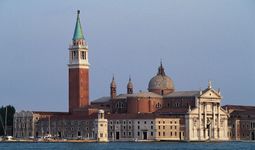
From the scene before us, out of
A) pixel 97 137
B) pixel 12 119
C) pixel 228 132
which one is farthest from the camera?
pixel 12 119

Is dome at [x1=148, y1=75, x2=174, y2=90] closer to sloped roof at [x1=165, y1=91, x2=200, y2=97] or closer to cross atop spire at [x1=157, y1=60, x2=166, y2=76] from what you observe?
cross atop spire at [x1=157, y1=60, x2=166, y2=76]

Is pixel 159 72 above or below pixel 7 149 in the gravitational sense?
above

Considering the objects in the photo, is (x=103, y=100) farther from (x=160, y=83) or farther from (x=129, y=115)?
(x=129, y=115)

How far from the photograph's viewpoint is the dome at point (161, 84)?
5246 inches

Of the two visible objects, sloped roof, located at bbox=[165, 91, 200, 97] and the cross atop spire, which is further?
the cross atop spire

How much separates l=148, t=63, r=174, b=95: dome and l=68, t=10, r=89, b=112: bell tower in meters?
8.36

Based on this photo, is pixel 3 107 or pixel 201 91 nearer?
pixel 201 91

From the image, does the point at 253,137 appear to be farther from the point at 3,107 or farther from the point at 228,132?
the point at 3,107

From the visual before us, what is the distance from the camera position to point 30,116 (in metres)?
132

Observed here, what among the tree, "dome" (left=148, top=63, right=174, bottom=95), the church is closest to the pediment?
the church

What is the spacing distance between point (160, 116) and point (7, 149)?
107 feet

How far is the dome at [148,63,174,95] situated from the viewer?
133 metres

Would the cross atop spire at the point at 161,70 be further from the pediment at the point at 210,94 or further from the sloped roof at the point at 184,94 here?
the pediment at the point at 210,94

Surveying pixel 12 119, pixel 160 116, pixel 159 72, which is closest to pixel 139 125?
pixel 160 116
